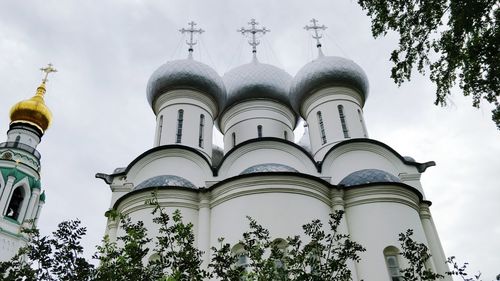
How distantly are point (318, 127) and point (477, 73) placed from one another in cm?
830

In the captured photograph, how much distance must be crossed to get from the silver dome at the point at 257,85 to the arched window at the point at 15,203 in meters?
9.44

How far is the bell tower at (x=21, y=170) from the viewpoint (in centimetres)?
1652

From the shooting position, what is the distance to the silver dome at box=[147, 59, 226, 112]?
1327 centimetres

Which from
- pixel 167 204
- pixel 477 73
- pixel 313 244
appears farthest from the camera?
pixel 167 204

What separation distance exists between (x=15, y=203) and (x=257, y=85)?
35.8 feet

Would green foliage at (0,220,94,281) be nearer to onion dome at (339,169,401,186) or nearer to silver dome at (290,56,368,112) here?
onion dome at (339,169,401,186)

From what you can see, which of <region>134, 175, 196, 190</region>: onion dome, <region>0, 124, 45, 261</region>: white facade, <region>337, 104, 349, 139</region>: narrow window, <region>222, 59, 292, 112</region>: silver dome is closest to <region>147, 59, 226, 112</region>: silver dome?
<region>222, 59, 292, 112</region>: silver dome

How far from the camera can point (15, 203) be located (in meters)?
17.6

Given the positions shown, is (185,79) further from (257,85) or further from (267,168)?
(267,168)

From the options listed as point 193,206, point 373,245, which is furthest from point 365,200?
point 193,206

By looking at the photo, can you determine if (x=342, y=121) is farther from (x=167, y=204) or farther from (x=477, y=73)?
(x=477, y=73)

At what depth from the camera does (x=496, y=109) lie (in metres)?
5.12

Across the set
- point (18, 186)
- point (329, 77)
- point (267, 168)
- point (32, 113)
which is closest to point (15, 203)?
point (18, 186)

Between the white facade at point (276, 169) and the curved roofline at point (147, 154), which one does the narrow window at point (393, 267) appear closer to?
the white facade at point (276, 169)
